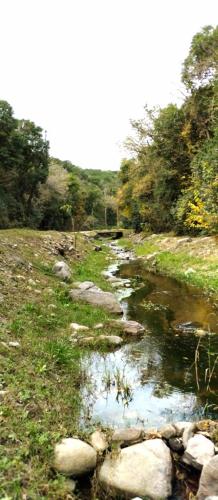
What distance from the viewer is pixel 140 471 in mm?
4664

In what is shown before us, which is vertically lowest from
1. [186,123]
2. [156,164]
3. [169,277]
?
[169,277]

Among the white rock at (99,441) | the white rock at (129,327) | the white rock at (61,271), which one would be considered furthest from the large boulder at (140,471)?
the white rock at (61,271)

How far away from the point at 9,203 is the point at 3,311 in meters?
40.3

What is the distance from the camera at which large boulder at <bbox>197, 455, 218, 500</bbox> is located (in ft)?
14.1

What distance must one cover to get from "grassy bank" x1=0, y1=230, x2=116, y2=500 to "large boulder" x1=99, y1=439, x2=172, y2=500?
61 cm

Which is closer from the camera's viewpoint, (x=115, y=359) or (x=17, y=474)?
(x=17, y=474)

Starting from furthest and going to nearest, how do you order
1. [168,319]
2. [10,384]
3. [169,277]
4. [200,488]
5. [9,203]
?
[9,203] → [169,277] → [168,319] → [10,384] → [200,488]

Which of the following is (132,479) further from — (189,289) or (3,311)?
(189,289)

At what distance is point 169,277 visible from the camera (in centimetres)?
2003

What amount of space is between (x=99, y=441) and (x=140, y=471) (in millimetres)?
774

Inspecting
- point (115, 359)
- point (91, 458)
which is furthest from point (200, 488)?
point (115, 359)

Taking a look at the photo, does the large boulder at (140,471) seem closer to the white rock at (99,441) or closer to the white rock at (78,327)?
the white rock at (99,441)

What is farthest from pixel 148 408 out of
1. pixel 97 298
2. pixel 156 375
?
pixel 97 298

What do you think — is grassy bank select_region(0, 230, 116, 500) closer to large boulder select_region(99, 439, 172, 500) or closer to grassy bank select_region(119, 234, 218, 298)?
large boulder select_region(99, 439, 172, 500)
